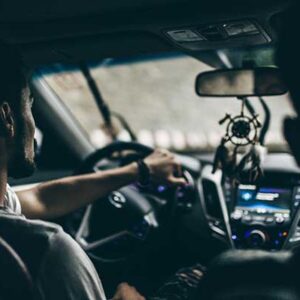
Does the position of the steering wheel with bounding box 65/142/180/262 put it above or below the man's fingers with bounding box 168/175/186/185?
below

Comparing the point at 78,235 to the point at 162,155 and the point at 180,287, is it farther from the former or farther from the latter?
the point at 180,287

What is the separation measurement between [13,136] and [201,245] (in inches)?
70.5

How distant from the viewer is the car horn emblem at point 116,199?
411cm

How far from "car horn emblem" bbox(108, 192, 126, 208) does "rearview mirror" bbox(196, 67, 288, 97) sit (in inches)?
34.5

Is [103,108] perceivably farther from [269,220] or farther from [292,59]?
[292,59]

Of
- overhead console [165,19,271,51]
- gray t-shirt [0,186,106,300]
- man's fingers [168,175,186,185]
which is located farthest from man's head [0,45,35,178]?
man's fingers [168,175,186,185]

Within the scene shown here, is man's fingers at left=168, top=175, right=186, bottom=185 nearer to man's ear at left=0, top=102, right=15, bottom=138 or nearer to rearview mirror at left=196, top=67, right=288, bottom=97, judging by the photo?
rearview mirror at left=196, top=67, right=288, bottom=97

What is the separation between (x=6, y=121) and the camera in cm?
260

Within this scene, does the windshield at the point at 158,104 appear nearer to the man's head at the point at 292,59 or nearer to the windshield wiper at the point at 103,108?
the windshield wiper at the point at 103,108

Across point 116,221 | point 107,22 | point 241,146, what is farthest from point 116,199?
point 107,22

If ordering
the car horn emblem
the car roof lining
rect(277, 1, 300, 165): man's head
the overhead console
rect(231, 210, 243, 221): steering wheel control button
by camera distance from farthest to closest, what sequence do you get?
the car horn emblem, rect(231, 210, 243, 221): steering wheel control button, the overhead console, the car roof lining, rect(277, 1, 300, 165): man's head

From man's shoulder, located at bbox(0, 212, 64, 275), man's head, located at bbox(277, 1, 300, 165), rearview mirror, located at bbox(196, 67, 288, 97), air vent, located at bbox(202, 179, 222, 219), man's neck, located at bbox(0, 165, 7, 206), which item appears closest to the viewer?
man's head, located at bbox(277, 1, 300, 165)

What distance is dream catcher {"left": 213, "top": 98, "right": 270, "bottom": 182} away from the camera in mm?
3602

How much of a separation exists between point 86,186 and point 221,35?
1.19m
